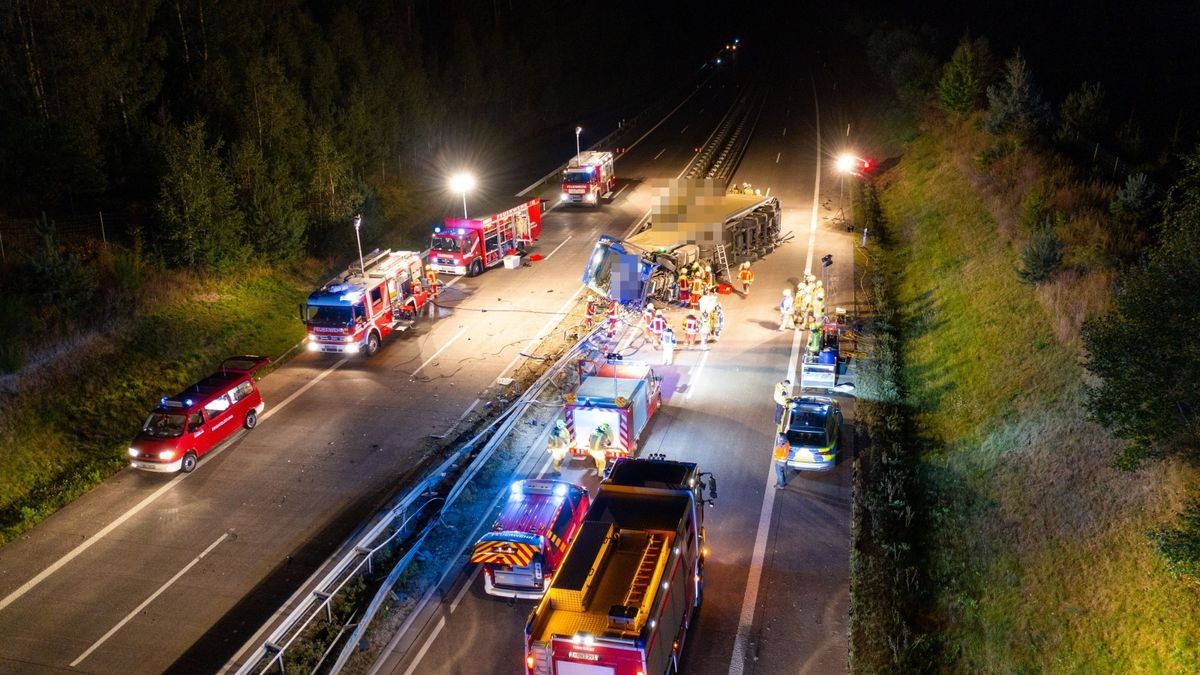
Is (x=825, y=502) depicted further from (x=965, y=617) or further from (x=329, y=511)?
(x=329, y=511)

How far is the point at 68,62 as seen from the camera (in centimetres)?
2580

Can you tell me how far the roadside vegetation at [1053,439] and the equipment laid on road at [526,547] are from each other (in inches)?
210

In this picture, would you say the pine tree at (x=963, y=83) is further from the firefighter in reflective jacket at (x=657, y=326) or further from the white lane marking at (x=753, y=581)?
the white lane marking at (x=753, y=581)

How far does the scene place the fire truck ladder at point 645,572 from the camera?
11156 millimetres

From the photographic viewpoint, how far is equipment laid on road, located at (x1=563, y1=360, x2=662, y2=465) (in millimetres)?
18266

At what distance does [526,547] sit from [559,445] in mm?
5140

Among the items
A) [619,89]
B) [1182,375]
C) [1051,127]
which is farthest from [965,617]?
[619,89]

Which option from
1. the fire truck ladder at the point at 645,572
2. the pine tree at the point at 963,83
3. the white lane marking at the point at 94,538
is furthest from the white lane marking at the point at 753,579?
the pine tree at the point at 963,83

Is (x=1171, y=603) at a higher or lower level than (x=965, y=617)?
higher

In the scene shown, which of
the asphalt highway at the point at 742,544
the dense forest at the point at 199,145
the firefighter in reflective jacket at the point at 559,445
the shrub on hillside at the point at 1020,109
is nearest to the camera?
the asphalt highway at the point at 742,544

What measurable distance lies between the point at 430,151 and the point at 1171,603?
46260 millimetres

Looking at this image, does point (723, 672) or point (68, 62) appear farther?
point (68, 62)

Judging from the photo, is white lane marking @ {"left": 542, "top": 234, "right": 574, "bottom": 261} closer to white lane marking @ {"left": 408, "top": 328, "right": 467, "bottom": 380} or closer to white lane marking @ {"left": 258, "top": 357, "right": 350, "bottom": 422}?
white lane marking @ {"left": 408, "top": 328, "right": 467, "bottom": 380}

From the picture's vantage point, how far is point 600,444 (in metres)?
18.5
